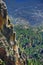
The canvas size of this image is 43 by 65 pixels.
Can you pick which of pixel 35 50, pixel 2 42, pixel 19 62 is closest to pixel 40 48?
pixel 35 50

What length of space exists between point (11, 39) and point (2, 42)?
9856mm

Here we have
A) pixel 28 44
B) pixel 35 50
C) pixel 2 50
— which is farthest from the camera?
pixel 28 44

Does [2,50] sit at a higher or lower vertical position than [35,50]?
higher

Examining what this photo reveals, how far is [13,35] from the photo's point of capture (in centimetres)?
6819

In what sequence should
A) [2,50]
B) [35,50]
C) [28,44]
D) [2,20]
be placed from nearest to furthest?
1. [2,50]
2. [2,20]
3. [35,50]
4. [28,44]

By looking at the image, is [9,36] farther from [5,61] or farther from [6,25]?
[5,61]

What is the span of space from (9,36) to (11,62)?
769 cm

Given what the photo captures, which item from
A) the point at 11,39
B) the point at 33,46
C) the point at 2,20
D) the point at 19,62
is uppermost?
the point at 2,20

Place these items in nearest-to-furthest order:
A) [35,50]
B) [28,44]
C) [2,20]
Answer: [2,20], [35,50], [28,44]

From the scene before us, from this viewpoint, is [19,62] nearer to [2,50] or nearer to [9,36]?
[9,36]

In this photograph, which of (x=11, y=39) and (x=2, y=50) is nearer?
(x=2, y=50)

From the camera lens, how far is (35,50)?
579 feet

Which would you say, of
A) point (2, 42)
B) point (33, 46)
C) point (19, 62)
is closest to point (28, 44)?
point (33, 46)

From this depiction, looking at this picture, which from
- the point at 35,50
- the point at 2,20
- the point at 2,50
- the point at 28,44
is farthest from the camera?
the point at 28,44
